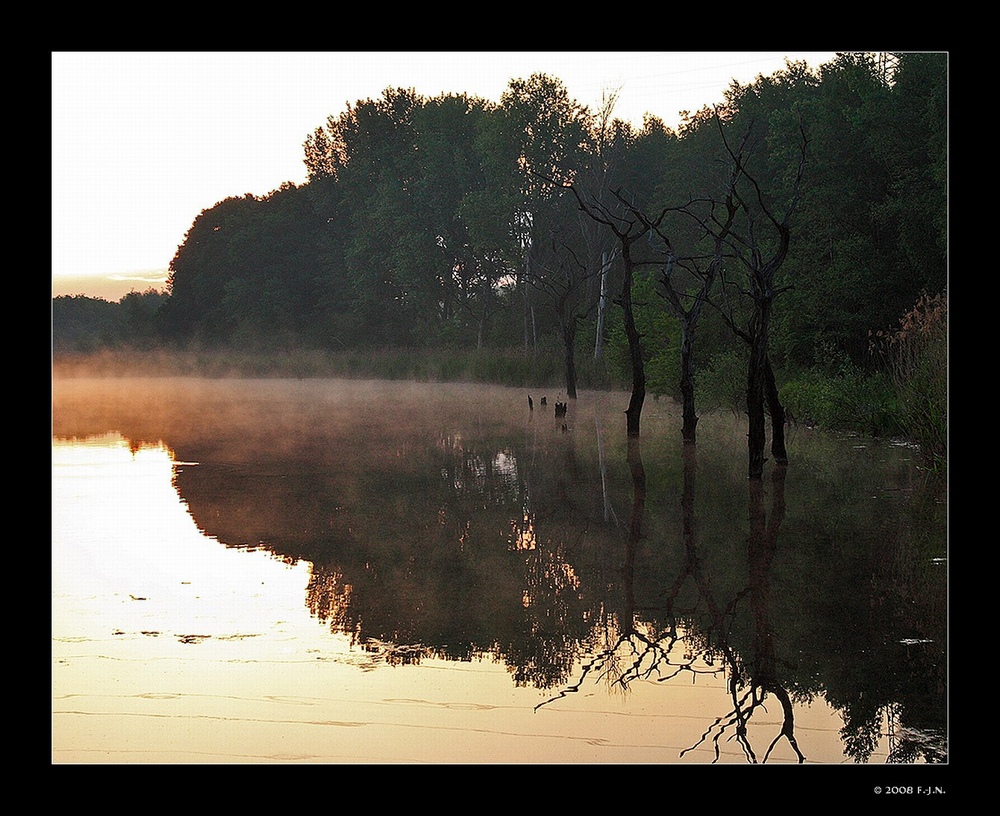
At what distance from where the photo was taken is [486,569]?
1034cm

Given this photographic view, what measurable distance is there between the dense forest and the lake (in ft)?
12.5

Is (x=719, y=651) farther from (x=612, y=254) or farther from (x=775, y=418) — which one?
(x=612, y=254)

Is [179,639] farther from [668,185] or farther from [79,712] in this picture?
[668,185]

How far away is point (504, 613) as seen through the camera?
28.8 ft

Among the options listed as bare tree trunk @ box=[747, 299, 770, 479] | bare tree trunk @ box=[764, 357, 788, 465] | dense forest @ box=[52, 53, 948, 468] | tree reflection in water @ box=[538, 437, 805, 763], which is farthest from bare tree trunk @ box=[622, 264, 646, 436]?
tree reflection in water @ box=[538, 437, 805, 763]

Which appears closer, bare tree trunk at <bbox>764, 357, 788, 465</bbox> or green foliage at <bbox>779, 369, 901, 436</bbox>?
bare tree trunk at <bbox>764, 357, 788, 465</bbox>

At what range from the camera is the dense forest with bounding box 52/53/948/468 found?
936 inches

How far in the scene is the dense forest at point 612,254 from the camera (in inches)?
936

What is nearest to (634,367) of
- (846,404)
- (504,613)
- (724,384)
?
(846,404)

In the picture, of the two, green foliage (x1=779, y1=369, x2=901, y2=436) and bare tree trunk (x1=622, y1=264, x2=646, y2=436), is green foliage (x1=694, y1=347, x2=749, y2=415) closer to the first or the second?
green foliage (x1=779, y1=369, x2=901, y2=436)

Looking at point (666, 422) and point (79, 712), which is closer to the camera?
point (79, 712)

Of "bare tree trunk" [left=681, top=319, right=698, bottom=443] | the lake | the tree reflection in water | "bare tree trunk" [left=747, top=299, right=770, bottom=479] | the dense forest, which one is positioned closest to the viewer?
the lake
